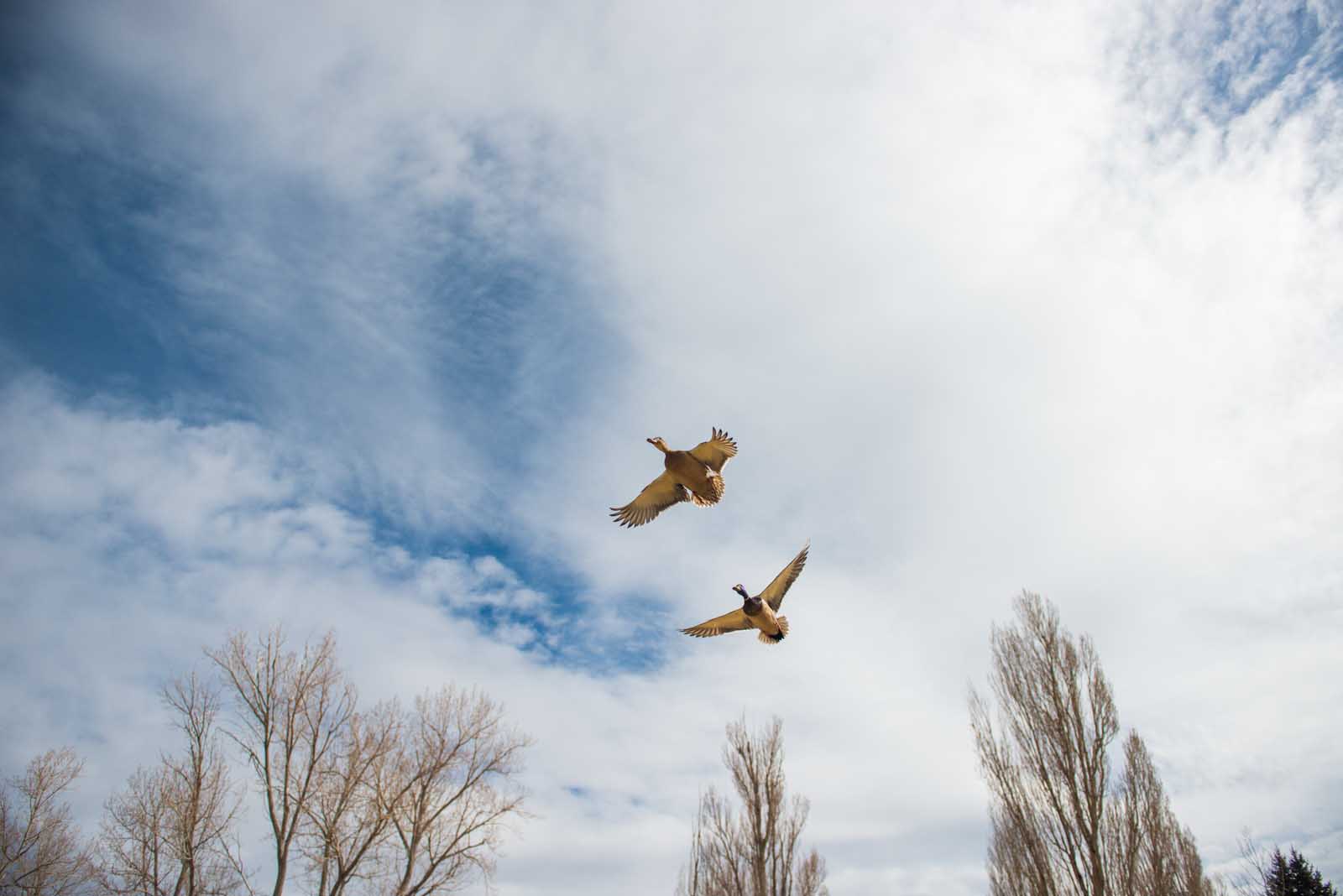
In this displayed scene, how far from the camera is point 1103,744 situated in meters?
13.1

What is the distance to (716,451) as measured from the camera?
897 cm

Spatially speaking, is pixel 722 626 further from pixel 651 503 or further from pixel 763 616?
pixel 651 503

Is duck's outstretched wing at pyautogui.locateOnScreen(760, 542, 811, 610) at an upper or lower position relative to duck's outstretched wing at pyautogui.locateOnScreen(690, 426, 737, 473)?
lower

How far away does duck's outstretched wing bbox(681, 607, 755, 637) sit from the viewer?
882 centimetres

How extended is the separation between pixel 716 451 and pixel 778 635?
2.59 meters

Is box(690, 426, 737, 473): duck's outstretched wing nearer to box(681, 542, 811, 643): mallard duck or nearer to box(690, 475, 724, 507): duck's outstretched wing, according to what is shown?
box(690, 475, 724, 507): duck's outstretched wing

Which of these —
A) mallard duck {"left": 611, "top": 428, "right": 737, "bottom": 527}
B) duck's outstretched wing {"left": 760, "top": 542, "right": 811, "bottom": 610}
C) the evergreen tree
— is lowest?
the evergreen tree

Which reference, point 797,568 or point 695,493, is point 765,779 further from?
point 695,493

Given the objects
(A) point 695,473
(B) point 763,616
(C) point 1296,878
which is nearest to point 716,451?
(A) point 695,473

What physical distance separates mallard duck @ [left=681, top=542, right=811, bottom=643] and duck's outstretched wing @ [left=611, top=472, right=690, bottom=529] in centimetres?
172

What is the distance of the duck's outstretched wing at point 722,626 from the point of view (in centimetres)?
882

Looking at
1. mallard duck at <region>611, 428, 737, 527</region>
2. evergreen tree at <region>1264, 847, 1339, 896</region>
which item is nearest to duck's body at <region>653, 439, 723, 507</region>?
mallard duck at <region>611, 428, 737, 527</region>

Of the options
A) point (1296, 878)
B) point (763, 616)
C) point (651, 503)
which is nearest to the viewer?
point (763, 616)

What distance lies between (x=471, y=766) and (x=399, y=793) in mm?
1730
